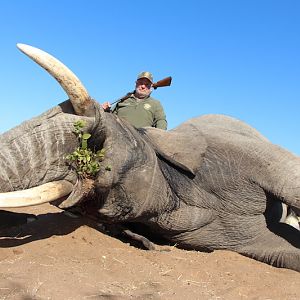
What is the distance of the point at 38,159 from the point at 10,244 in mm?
894

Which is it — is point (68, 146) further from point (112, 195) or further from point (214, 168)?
point (214, 168)

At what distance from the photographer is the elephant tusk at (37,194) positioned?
4.37m

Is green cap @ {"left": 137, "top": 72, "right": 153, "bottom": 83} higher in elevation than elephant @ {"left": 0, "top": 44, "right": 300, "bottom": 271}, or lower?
higher

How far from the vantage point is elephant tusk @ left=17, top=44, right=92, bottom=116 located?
14.8ft

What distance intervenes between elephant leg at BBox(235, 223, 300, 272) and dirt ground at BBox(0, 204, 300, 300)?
0.17 metres

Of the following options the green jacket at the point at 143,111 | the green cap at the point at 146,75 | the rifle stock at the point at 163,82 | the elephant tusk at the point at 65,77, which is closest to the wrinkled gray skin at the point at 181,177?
A: the elephant tusk at the point at 65,77

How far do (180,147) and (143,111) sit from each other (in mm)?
2630

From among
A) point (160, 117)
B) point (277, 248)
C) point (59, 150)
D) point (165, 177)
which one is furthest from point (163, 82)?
point (59, 150)

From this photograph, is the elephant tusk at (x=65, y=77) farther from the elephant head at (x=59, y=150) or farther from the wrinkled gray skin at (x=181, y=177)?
the wrinkled gray skin at (x=181, y=177)

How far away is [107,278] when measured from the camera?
4.39 meters

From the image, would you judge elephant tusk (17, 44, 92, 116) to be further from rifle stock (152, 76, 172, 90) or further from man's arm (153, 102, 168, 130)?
rifle stock (152, 76, 172, 90)

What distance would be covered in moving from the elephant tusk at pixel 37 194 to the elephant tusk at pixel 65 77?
2.24ft

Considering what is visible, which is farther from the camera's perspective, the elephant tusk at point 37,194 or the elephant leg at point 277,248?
the elephant leg at point 277,248

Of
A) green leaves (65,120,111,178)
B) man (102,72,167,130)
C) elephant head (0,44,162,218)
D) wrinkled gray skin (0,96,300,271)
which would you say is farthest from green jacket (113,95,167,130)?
green leaves (65,120,111,178)
